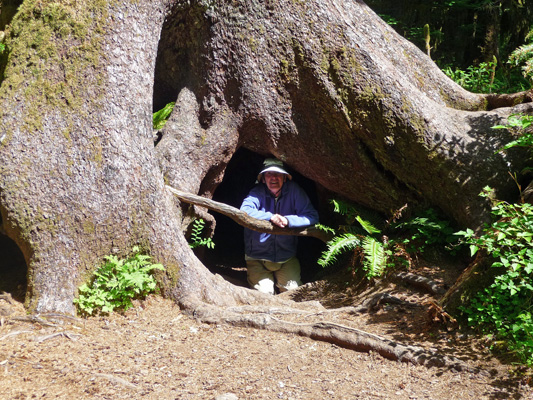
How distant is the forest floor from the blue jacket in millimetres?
2752

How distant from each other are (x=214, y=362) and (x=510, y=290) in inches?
106

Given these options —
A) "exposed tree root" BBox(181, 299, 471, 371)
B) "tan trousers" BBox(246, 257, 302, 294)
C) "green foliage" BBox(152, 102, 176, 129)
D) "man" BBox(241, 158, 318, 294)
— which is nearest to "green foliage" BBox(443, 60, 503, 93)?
"man" BBox(241, 158, 318, 294)

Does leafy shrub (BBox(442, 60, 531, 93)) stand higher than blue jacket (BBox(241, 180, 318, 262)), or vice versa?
leafy shrub (BBox(442, 60, 531, 93))

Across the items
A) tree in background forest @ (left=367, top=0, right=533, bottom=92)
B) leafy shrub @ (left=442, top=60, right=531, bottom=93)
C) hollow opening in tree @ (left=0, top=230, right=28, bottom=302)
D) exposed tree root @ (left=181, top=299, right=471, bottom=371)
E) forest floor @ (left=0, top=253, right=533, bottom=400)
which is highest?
tree in background forest @ (left=367, top=0, right=533, bottom=92)

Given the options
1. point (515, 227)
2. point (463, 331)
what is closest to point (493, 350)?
point (463, 331)

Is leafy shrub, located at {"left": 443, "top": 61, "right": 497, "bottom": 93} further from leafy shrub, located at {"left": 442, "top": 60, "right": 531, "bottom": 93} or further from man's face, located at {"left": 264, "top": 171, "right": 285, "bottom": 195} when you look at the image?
man's face, located at {"left": 264, "top": 171, "right": 285, "bottom": 195}

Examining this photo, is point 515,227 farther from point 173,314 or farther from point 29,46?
point 29,46

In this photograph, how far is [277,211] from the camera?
26.3 ft

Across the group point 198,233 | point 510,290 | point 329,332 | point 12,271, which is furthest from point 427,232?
point 12,271

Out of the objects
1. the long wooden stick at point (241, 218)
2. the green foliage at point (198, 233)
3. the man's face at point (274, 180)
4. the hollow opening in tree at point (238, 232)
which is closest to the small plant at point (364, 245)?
the long wooden stick at point (241, 218)

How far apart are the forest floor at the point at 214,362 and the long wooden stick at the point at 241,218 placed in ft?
5.01

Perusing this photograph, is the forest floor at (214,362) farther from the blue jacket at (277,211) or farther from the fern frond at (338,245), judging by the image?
the blue jacket at (277,211)

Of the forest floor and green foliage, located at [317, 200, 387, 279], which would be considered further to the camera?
green foliage, located at [317, 200, 387, 279]

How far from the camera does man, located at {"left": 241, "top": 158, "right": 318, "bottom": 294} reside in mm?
7902
